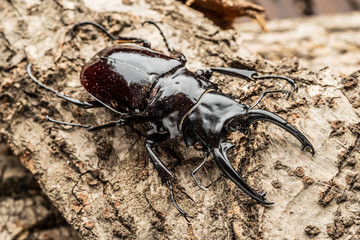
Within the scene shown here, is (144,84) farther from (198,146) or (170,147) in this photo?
(198,146)

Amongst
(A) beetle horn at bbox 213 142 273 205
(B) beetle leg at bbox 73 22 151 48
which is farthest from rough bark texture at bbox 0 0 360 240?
(A) beetle horn at bbox 213 142 273 205

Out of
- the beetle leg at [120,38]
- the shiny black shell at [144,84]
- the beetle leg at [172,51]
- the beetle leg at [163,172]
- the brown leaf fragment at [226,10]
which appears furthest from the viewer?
the brown leaf fragment at [226,10]

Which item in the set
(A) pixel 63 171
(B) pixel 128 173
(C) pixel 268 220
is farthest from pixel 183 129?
(A) pixel 63 171

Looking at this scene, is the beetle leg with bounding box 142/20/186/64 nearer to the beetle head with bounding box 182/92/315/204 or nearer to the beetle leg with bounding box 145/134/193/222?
the beetle head with bounding box 182/92/315/204

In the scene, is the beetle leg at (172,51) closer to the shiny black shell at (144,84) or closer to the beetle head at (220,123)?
the shiny black shell at (144,84)

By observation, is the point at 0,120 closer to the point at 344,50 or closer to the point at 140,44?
the point at 140,44

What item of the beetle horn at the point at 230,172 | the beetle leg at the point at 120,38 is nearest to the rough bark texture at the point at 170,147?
the beetle leg at the point at 120,38
